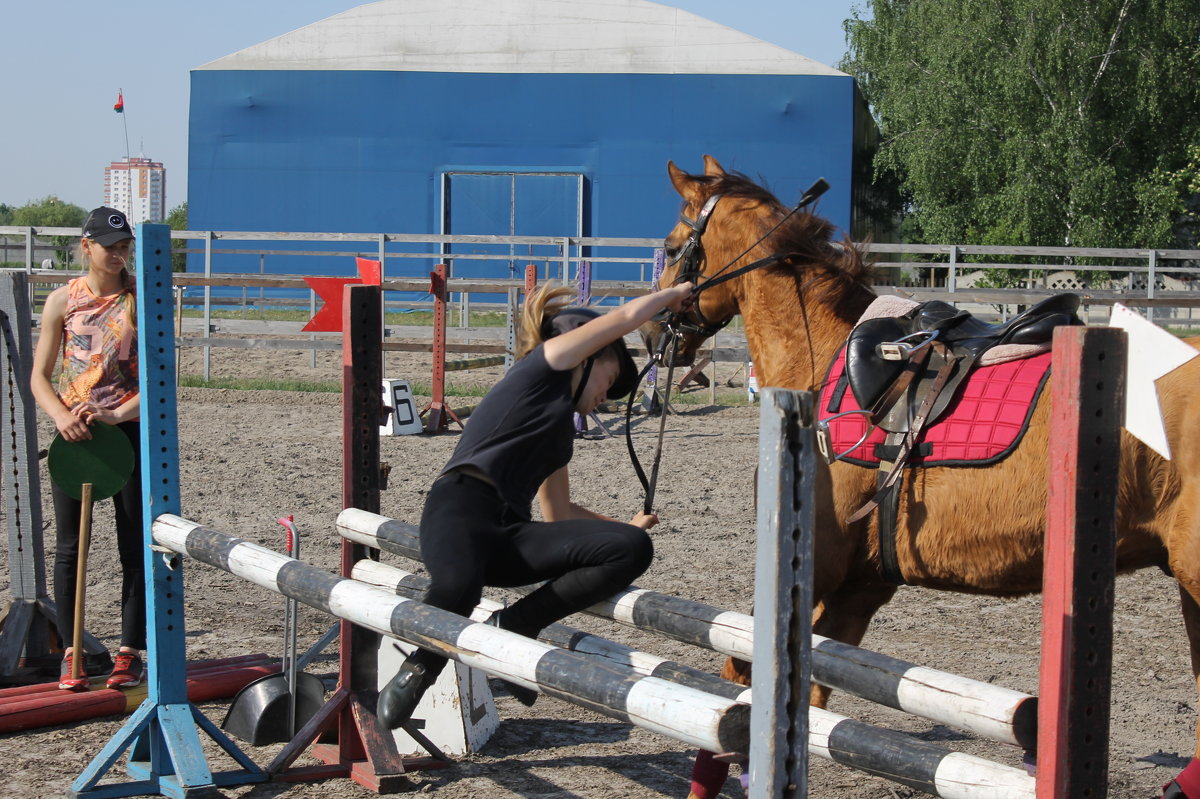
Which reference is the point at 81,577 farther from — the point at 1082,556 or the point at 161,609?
the point at 1082,556

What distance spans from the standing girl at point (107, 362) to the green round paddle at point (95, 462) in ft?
0.37

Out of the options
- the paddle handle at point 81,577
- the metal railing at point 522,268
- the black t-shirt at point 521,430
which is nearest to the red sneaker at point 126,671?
the paddle handle at point 81,577

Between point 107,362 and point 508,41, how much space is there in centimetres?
2573

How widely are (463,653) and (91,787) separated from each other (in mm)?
1592

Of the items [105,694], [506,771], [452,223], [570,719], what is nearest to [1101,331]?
[506,771]

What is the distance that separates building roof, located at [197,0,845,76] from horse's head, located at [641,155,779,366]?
2494cm

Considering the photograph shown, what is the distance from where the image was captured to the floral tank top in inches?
173

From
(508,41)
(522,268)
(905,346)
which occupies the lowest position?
(905,346)

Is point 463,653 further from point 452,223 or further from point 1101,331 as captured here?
point 452,223

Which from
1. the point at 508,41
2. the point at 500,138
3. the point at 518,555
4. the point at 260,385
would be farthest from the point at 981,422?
the point at 508,41

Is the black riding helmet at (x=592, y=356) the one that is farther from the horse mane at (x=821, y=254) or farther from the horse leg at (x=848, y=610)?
the horse leg at (x=848, y=610)

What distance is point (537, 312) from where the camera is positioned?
341 cm

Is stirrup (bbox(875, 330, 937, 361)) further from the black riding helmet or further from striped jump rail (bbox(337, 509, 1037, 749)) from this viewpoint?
striped jump rail (bbox(337, 509, 1037, 749))

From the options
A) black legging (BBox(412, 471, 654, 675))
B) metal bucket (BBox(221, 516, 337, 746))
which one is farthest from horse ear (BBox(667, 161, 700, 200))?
metal bucket (BBox(221, 516, 337, 746))
